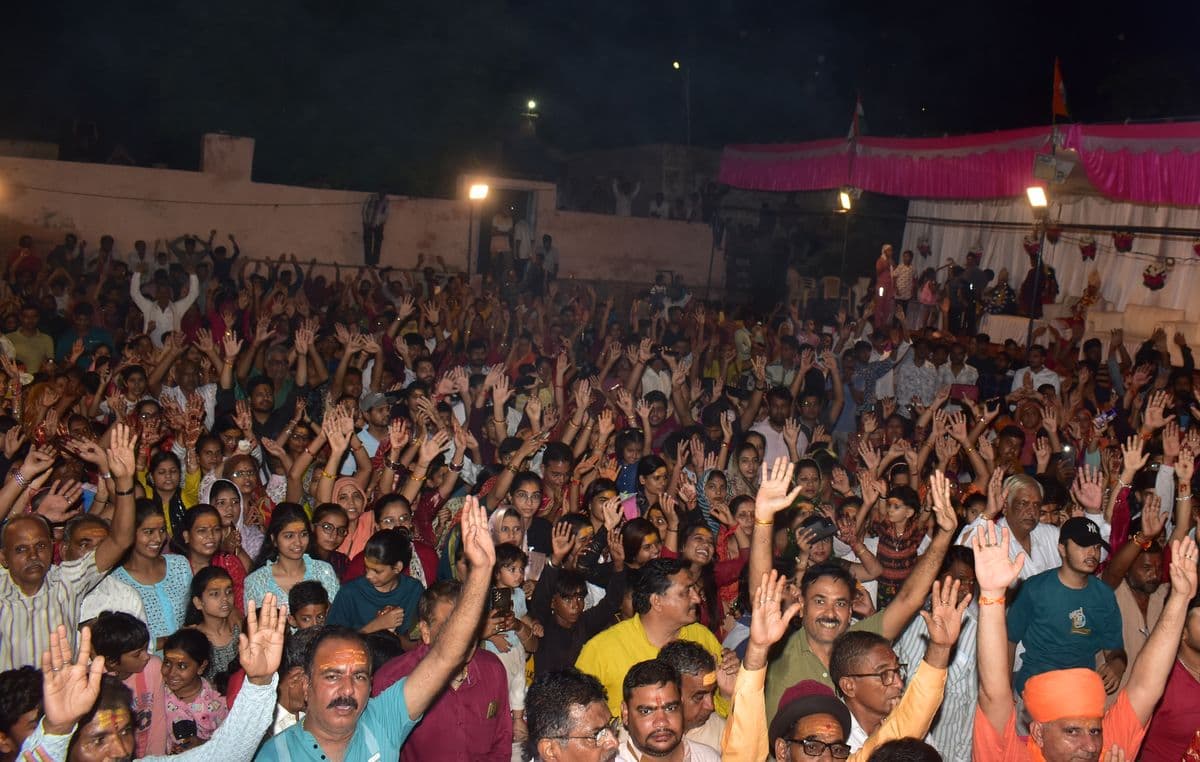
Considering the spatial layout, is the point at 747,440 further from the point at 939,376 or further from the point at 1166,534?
the point at 939,376

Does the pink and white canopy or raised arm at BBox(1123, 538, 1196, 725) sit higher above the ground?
the pink and white canopy

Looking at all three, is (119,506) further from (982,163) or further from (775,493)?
(982,163)

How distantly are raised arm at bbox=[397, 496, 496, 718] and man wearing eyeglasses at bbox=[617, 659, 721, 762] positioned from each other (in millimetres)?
548

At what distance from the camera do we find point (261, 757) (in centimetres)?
347

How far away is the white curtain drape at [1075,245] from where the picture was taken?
42.7 feet

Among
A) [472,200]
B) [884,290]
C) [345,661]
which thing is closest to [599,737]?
[345,661]

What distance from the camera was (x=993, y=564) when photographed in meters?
3.79

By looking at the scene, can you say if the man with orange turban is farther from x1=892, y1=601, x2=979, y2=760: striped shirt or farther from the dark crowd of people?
x1=892, y1=601, x2=979, y2=760: striped shirt

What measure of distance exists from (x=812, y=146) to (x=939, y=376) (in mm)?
5894

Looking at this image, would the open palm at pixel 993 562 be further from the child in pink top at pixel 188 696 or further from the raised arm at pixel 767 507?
the child in pink top at pixel 188 696

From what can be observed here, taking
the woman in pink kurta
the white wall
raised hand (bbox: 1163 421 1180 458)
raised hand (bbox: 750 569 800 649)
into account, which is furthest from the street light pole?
raised hand (bbox: 750 569 800 649)

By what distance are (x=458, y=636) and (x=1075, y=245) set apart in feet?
42.5

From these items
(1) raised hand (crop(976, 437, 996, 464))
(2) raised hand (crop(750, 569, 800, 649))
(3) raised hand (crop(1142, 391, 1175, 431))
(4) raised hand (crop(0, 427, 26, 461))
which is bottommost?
(2) raised hand (crop(750, 569, 800, 649))

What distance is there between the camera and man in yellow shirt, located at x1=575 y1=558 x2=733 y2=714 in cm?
443
